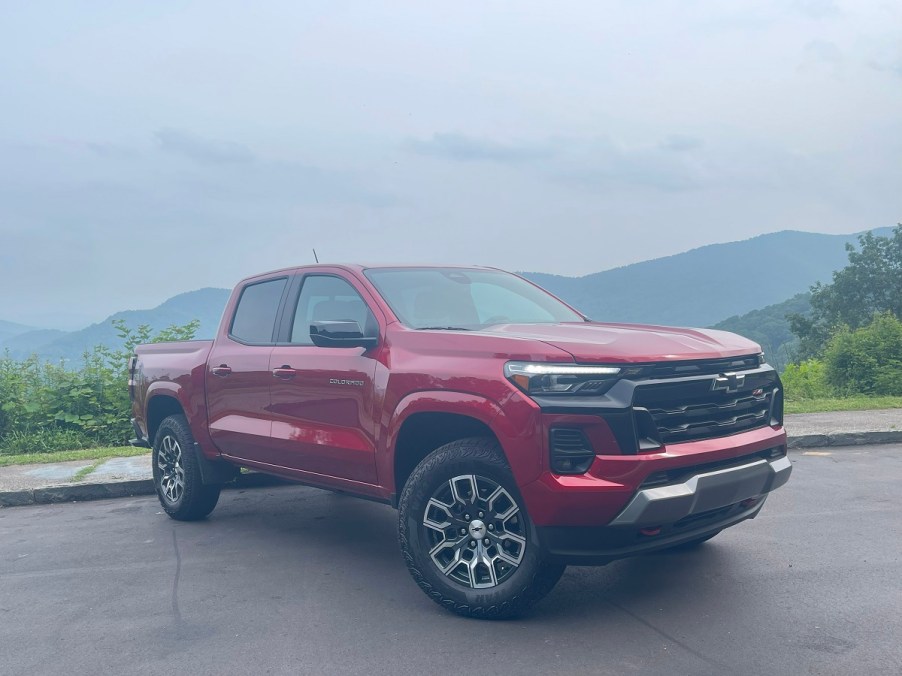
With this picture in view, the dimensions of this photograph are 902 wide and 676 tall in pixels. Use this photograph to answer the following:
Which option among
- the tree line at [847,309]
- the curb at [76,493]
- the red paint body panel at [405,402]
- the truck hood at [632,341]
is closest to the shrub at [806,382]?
the tree line at [847,309]

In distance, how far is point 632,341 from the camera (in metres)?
4.35

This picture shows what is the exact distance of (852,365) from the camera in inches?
591

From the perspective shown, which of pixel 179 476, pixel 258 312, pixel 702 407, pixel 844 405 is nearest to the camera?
pixel 702 407

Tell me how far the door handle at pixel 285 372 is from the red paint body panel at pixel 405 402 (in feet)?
0.04

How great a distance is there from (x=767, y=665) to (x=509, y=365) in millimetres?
1730

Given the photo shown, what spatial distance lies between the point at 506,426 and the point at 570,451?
13.3 inches

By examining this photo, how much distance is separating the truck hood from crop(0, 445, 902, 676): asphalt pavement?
1308mm

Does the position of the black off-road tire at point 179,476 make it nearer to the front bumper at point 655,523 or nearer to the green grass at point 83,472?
the green grass at point 83,472

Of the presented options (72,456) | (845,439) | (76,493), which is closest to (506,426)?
(76,493)

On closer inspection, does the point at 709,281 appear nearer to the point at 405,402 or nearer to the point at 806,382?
the point at 806,382

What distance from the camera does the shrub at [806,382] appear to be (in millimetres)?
14758

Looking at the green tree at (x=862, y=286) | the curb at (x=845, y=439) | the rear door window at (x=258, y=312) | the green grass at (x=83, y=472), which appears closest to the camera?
the rear door window at (x=258, y=312)

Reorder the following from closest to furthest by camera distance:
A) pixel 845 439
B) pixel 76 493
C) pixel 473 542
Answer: pixel 473 542
pixel 76 493
pixel 845 439

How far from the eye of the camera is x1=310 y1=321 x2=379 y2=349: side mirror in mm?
4945
